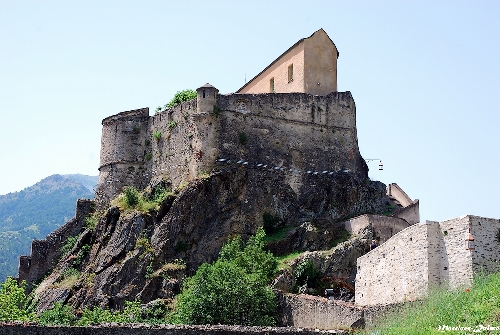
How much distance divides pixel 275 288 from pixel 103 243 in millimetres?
14541

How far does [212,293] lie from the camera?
32.8 metres

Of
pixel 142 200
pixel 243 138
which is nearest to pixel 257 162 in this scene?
pixel 243 138

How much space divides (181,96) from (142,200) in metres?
10.1

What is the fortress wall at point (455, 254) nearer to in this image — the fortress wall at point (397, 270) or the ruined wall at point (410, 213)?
the fortress wall at point (397, 270)

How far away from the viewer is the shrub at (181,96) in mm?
54138

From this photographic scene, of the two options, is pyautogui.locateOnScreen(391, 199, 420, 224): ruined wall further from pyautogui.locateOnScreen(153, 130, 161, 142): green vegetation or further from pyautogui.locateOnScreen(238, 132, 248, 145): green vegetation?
pyautogui.locateOnScreen(153, 130, 161, 142): green vegetation

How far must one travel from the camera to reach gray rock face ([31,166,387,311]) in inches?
1671

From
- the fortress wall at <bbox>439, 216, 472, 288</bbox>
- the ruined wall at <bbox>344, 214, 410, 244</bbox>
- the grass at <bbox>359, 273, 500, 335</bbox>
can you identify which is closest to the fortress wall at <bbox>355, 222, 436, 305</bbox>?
the fortress wall at <bbox>439, 216, 472, 288</bbox>

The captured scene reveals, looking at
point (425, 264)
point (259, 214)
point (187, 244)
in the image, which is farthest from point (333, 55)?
point (425, 264)

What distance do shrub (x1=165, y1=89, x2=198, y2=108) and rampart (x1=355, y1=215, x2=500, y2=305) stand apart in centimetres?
2814

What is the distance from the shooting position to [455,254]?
83.6 feet

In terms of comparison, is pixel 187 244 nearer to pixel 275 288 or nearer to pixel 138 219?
pixel 138 219

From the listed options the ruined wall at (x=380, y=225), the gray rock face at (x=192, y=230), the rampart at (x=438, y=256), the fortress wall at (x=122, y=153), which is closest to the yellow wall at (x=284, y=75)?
the gray rock face at (x=192, y=230)

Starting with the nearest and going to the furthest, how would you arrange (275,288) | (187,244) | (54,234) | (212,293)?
(212,293)
(275,288)
(187,244)
(54,234)
